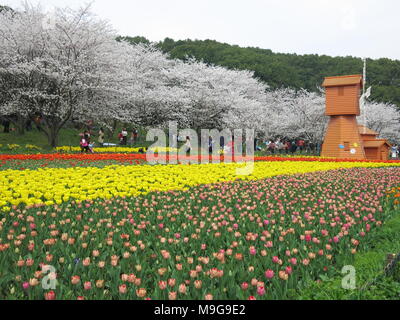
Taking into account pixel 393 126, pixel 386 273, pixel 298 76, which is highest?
pixel 298 76

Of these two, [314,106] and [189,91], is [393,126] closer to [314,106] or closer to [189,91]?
[314,106]

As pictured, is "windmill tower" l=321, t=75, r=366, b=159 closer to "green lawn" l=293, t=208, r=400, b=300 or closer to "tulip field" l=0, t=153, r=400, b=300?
"tulip field" l=0, t=153, r=400, b=300

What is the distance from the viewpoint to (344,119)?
2875cm

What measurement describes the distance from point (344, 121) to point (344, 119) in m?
0.17

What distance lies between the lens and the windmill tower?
28203 millimetres

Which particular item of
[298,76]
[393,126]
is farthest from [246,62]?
[393,126]

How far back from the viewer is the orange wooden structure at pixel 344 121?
92.5 feet

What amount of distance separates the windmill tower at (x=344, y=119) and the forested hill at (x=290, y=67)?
29.0m

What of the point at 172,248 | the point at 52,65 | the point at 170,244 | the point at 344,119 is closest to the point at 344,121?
the point at 344,119

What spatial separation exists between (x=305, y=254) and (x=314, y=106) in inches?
1752

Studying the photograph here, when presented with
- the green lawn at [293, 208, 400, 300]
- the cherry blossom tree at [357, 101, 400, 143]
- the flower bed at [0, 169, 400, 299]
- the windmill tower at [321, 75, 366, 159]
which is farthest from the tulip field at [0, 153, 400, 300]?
the cherry blossom tree at [357, 101, 400, 143]

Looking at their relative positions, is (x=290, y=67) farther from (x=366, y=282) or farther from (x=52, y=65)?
(x=366, y=282)

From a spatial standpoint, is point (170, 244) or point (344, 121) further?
point (344, 121)

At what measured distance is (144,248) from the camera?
4285 mm
